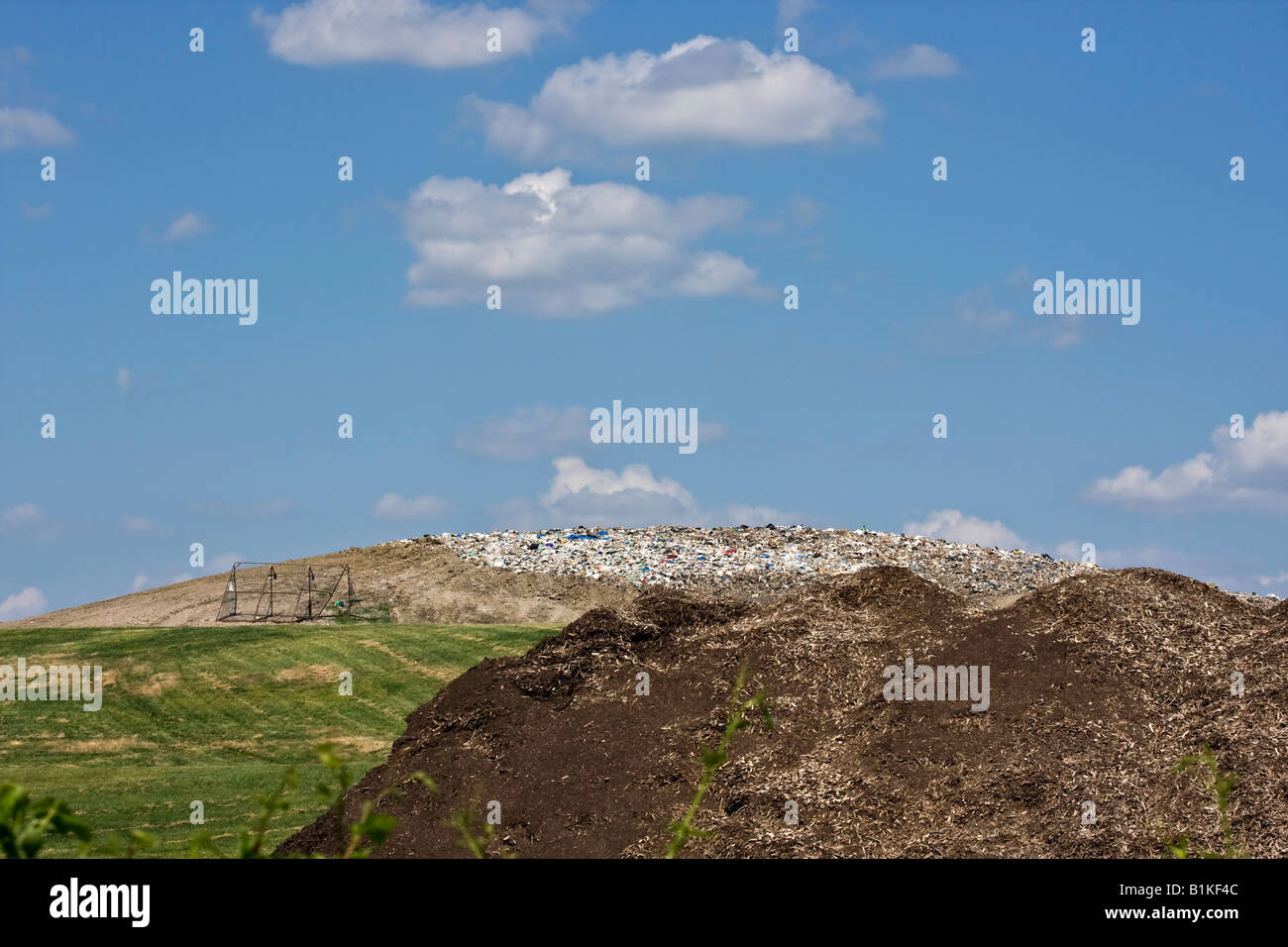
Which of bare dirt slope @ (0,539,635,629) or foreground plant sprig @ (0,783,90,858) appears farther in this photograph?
bare dirt slope @ (0,539,635,629)

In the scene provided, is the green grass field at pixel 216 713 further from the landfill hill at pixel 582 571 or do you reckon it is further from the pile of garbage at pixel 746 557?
the pile of garbage at pixel 746 557

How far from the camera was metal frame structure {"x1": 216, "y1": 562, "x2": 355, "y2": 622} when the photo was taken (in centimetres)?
3450

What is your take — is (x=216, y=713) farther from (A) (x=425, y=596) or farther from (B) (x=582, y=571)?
(B) (x=582, y=571)

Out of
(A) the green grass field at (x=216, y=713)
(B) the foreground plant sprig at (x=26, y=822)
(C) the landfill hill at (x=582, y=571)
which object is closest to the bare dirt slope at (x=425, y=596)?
(C) the landfill hill at (x=582, y=571)

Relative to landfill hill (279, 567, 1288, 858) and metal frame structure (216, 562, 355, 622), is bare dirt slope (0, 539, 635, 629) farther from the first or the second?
landfill hill (279, 567, 1288, 858)

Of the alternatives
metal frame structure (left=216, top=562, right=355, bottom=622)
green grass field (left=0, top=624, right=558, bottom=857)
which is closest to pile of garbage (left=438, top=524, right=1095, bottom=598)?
metal frame structure (left=216, top=562, right=355, bottom=622)

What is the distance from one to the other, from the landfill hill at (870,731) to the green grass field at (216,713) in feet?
14.3

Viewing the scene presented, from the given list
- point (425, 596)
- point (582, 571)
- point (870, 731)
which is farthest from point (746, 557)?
point (870, 731)

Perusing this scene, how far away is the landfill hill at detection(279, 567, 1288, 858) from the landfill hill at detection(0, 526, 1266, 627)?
61.3 feet

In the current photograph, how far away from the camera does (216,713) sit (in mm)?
24047

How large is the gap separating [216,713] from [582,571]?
15076 millimetres

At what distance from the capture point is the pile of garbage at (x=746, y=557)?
3619cm

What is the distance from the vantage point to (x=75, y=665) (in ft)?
87.0
